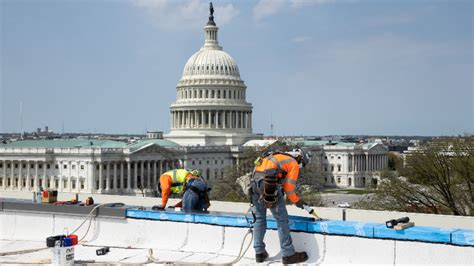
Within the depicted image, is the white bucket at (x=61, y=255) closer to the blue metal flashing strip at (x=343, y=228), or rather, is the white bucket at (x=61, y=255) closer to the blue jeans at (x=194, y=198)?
the blue jeans at (x=194, y=198)

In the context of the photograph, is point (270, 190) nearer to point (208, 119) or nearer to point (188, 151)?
point (188, 151)

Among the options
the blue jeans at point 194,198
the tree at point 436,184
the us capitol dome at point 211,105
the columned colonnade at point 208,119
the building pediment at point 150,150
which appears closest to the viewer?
the blue jeans at point 194,198

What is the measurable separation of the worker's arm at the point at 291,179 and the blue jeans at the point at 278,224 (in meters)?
0.18

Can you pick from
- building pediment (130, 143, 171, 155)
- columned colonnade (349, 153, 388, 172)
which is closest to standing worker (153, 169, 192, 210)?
building pediment (130, 143, 171, 155)

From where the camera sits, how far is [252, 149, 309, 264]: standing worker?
12.5 meters

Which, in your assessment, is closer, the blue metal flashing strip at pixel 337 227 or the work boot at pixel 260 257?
the blue metal flashing strip at pixel 337 227

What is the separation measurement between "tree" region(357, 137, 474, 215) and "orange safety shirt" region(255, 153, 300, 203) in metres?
25.3

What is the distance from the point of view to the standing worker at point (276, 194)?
12.5 m

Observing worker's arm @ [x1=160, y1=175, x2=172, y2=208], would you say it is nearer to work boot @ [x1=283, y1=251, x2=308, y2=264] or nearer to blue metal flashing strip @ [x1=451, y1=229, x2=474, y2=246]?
work boot @ [x1=283, y1=251, x2=308, y2=264]

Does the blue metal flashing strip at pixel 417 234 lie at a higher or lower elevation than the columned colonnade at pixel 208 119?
lower

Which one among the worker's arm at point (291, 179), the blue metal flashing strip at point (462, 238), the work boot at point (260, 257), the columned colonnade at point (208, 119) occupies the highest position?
the columned colonnade at point (208, 119)

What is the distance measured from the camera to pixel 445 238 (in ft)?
39.4

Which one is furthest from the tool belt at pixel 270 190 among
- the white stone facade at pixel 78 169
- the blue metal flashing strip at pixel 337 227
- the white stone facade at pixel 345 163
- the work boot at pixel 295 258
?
the white stone facade at pixel 345 163

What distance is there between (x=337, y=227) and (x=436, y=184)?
97.8 feet
